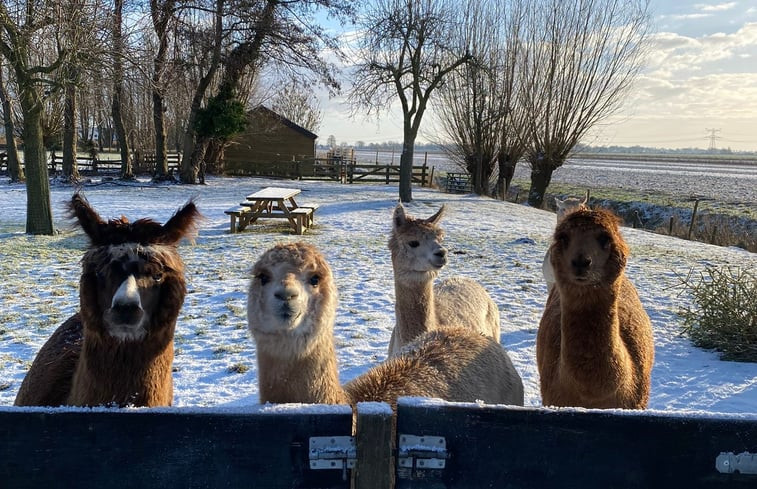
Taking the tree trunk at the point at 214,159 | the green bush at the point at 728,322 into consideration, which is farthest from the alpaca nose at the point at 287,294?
the tree trunk at the point at 214,159

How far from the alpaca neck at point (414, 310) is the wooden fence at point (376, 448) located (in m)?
2.88

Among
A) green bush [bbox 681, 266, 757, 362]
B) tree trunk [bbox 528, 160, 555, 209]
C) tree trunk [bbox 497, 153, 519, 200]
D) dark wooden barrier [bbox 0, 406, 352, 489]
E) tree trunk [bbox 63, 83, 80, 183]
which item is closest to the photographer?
dark wooden barrier [bbox 0, 406, 352, 489]

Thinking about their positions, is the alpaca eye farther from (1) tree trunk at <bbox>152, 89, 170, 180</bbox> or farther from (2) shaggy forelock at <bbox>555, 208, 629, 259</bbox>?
(1) tree trunk at <bbox>152, 89, 170, 180</bbox>

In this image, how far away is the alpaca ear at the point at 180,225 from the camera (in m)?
2.55

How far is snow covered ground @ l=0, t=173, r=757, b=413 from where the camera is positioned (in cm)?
488

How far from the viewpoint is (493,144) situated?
27.0 meters

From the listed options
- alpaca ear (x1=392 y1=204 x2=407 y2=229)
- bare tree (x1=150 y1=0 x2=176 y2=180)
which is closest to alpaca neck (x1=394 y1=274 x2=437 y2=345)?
alpaca ear (x1=392 y1=204 x2=407 y2=229)

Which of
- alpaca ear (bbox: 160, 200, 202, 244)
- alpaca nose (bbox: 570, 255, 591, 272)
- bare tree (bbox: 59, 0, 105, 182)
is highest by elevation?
bare tree (bbox: 59, 0, 105, 182)

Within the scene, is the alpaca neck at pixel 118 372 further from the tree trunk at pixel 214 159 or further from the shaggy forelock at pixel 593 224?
the tree trunk at pixel 214 159

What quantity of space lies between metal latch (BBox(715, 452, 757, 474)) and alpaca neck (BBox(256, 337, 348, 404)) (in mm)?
1545

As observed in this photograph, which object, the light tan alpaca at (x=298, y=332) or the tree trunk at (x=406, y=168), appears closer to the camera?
the light tan alpaca at (x=298, y=332)

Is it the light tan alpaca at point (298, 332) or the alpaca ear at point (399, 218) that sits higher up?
the alpaca ear at point (399, 218)

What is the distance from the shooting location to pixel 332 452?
5.04 feet

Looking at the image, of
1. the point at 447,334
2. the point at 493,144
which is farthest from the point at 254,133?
the point at 447,334
